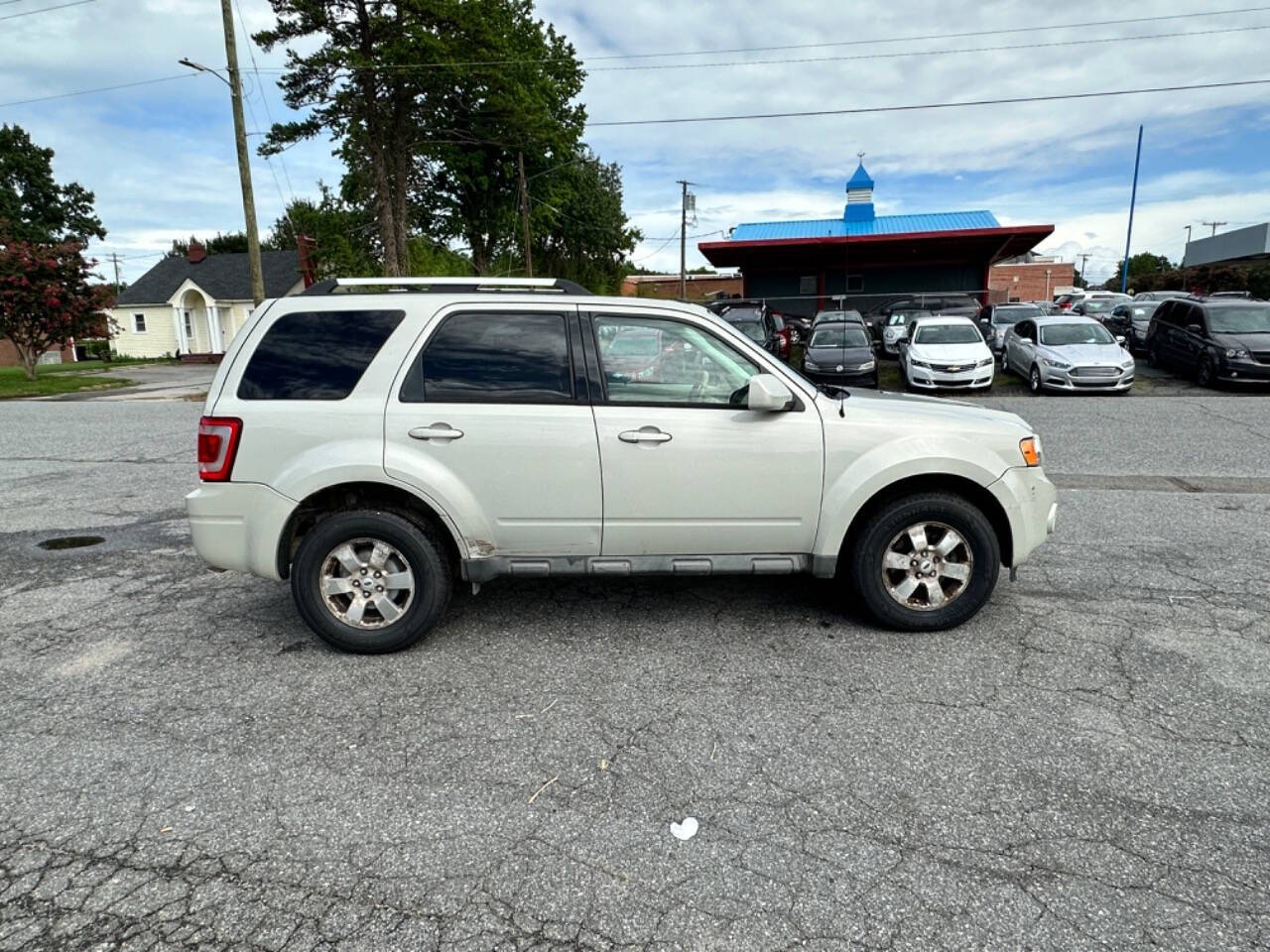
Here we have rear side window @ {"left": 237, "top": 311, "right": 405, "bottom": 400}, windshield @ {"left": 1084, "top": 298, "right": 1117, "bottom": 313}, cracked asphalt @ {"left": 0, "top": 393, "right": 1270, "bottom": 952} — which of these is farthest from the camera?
windshield @ {"left": 1084, "top": 298, "right": 1117, "bottom": 313}

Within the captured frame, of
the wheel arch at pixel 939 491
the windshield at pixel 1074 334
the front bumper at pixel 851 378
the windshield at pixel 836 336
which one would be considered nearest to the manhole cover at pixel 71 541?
the wheel arch at pixel 939 491

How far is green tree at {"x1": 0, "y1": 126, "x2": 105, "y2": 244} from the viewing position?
5831 centimetres

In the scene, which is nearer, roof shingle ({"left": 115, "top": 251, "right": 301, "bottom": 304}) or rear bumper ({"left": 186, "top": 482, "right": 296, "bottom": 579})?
rear bumper ({"left": 186, "top": 482, "right": 296, "bottom": 579})

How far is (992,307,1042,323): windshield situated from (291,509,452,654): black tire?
79.3 ft

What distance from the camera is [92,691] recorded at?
13.2 ft

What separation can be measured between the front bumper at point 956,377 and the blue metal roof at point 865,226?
16074 millimetres

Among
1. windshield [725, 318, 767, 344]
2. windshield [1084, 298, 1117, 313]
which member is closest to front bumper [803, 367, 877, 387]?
windshield [725, 318, 767, 344]

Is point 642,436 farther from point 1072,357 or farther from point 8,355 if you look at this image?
point 8,355

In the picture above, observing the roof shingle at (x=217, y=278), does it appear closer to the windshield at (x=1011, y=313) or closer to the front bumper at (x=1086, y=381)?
the windshield at (x=1011, y=313)

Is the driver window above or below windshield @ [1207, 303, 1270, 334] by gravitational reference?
below

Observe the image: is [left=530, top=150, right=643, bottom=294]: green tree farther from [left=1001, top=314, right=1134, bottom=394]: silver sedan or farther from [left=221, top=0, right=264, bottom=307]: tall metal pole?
[left=1001, top=314, right=1134, bottom=394]: silver sedan

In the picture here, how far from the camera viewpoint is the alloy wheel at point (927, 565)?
4465 mm

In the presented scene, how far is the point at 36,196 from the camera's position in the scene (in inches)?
2372

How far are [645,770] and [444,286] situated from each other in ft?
9.26
